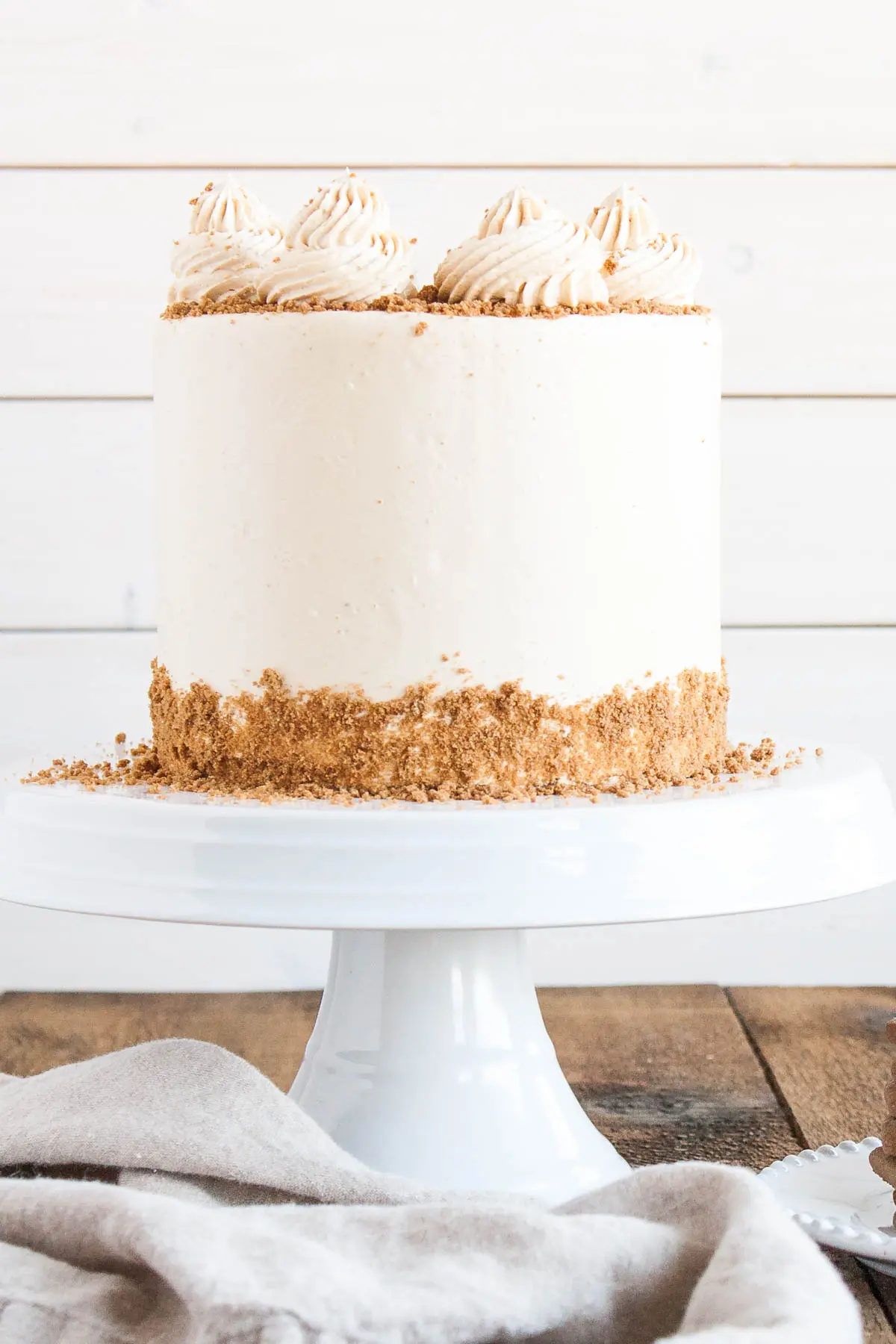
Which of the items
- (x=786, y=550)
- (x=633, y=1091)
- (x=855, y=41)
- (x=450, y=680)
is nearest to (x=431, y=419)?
(x=450, y=680)

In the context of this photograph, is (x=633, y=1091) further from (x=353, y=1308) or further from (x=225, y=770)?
(x=353, y=1308)

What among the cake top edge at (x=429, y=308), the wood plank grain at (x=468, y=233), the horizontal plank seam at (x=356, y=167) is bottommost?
the cake top edge at (x=429, y=308)

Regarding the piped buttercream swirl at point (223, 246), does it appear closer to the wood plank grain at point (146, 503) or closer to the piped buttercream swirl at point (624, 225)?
the piped buttercream swirl at point (624, 225)

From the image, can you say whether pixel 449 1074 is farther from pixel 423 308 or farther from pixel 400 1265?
pixel 423 308

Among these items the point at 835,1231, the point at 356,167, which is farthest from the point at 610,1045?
the point at 356,167

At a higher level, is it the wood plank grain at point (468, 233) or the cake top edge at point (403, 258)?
the wood plank grain at point (468, 233)

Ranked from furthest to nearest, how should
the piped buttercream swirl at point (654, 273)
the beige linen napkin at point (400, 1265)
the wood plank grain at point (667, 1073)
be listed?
the wood plank grain at point (667, 1073)
the piped buttercream swirl at point (654, 273)
the beige linen napkin at point (400, 1265)

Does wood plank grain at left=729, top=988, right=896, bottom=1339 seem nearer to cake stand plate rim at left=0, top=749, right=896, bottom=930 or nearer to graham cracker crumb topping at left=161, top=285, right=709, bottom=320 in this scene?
cake stand plate rim at left=0, top=749, right=896, bottom=930

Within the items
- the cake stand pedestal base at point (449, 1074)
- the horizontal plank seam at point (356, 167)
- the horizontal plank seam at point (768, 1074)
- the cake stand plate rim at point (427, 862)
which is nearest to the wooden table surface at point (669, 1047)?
the horizontal plank seam at point (768, 1074)
